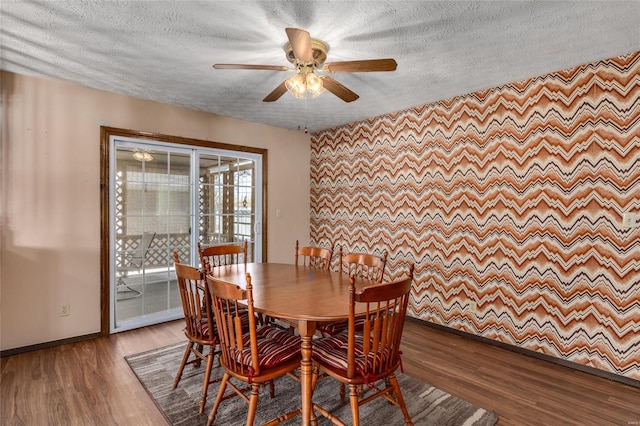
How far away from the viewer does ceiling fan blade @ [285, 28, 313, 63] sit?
1.66 metres

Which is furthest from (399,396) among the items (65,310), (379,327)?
(65,310)

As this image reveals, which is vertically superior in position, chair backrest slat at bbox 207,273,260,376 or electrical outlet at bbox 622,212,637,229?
electrical outlet at bbox 622,212,637,229

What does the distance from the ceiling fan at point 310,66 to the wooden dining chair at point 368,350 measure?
49.7 inches

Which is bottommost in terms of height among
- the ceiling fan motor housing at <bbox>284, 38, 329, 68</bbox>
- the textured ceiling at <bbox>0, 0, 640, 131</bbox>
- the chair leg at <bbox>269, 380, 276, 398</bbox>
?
the chair leg at <bbox>269, 380, 276, 398</bbox>

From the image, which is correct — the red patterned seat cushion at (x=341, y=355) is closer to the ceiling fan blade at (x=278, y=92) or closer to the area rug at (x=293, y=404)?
the area rug at (x=293, y=404)

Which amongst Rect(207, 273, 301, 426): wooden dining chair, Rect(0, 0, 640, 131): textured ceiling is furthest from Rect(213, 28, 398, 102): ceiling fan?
Rect(207, 273, 301, 426): wooden dining chair

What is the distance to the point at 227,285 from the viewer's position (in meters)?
1.63

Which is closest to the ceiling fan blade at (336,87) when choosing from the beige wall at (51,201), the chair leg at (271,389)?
the chair leg at (271,389)

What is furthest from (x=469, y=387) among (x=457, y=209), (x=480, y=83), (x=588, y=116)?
(x=480, y=83)

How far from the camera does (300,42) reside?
176 cm

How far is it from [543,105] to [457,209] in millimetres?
→ 1149

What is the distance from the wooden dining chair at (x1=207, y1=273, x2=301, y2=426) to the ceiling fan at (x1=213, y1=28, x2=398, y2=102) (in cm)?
125

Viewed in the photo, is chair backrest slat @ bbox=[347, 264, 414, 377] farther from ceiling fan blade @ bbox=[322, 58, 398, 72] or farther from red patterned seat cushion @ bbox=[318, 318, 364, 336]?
ceiling fan blade @ bbox=[322, 58, 398, 72]

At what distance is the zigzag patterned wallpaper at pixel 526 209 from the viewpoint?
2.44 meters
